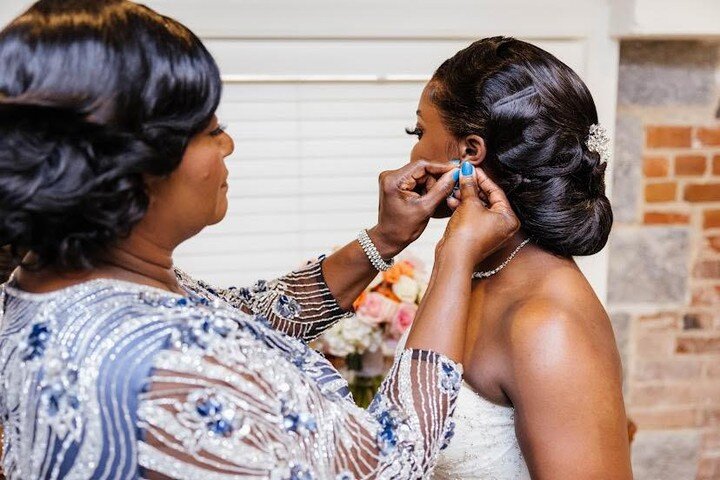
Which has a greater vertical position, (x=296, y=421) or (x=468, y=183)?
(x=468, y=183)

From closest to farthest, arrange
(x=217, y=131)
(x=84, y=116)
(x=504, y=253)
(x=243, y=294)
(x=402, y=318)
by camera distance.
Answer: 1. (x=84, y=116)
2. (x=217, y=131)
3. (x=504, y=253)
4. (x=243, y=294)
5. (x=402, y=318)

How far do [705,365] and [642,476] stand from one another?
430 millimetres

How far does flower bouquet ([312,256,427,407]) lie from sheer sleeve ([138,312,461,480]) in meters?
0.85

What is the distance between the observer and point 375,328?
1986 mm

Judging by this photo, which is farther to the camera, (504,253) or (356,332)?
(356,332)

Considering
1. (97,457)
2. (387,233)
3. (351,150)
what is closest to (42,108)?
(97,457)

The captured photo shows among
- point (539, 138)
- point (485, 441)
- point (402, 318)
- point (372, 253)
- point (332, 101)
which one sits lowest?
point (485, 441)

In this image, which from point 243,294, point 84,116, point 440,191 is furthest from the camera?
point 243,294

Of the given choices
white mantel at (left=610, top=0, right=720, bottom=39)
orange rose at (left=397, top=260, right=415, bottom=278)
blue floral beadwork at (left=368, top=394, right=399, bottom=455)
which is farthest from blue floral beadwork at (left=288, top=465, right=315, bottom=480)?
white mantel at (left=610, top=0, right=720, bottom=39)

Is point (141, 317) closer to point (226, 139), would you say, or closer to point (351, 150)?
point (226, 139)

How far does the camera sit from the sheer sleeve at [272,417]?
0.92 meters

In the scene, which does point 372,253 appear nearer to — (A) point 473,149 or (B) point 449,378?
(A) point 473,149

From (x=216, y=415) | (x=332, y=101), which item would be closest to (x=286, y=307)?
(x=216, y=415)

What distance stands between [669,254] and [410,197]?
149 cm
